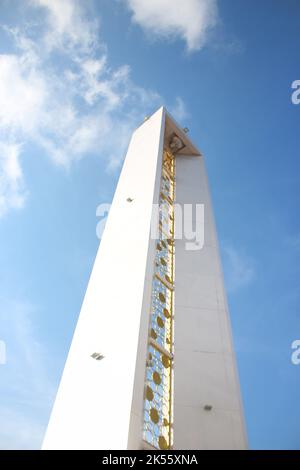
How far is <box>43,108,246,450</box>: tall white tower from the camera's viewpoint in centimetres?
466

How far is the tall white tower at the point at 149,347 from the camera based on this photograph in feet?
15.3

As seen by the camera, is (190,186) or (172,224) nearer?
(172,224)

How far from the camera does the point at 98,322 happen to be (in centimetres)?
605

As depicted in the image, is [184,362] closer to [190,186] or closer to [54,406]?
[54,406]

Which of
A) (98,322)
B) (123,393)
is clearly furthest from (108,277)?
(123,393)

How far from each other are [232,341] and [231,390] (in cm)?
106

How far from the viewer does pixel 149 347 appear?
6125mm

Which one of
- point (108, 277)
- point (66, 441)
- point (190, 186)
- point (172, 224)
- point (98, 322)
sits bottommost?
point (66, 441)
